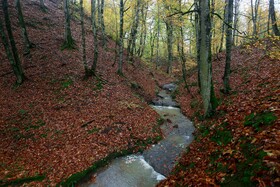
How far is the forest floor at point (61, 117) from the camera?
806cm

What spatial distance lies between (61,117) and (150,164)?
6.02 metres

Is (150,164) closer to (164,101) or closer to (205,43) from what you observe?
(205,43)

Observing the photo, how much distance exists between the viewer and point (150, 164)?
8.59 metres

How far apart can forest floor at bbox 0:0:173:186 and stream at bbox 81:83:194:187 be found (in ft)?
2.09

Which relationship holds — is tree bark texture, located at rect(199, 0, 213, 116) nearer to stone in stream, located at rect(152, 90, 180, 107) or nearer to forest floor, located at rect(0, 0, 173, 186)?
forest floor, located at rect(0, 0, 173, 186)

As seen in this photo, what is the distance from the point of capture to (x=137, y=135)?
33.8 ft

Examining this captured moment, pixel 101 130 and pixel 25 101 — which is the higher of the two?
pixel 25 101

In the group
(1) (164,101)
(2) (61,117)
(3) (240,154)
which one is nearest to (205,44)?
(3) (240,154)

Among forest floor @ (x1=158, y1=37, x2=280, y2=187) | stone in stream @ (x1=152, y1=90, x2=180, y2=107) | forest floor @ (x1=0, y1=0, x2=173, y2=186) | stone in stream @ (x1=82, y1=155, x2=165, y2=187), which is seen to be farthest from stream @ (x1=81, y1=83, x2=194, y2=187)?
stone in stream @ (x1=152, y1=90, x2=180, y2=107)

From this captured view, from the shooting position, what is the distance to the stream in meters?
7.44

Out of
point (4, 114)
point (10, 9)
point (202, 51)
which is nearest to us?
point (202, 51)

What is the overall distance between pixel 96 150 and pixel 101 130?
4.83ft

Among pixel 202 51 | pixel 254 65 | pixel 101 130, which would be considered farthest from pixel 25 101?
pixel 254 65

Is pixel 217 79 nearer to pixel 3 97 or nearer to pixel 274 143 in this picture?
pixel 274 143
